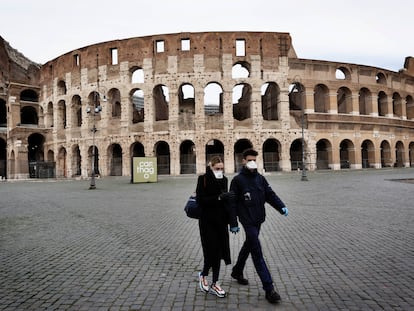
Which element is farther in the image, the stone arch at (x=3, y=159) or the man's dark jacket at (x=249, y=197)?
the stone arch at (x=3, y=159)

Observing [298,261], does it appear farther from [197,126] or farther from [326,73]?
[326,73]

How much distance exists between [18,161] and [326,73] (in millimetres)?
35441

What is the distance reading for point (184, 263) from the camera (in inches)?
181

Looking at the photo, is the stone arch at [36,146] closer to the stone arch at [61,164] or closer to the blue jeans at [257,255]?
the stone arch at [61,164]

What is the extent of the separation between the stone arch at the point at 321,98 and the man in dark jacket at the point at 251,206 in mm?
31781

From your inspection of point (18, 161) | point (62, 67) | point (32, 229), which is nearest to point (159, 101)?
point (62, 67)

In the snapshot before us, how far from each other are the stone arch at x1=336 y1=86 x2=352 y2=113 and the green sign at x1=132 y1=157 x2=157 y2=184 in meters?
23.3

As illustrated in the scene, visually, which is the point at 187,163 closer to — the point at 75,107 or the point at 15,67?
the point at 75,107

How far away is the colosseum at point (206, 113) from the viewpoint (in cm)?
3012

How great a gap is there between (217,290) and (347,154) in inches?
1360

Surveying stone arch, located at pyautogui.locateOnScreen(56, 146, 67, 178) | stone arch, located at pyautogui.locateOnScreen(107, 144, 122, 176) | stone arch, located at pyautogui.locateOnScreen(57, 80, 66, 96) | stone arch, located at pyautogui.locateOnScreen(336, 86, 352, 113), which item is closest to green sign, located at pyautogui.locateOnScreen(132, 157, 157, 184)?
stone arch, located at pyautogui.locateOnScreen(107, 144, 122, 176)

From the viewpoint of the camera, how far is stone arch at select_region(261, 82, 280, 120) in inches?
1250

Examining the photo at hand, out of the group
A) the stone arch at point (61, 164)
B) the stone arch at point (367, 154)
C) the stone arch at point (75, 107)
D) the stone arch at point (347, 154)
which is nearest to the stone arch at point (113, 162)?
the stone arch at point (75, 107)

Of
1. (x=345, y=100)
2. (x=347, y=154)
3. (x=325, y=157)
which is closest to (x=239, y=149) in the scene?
(x=325, y=157)
